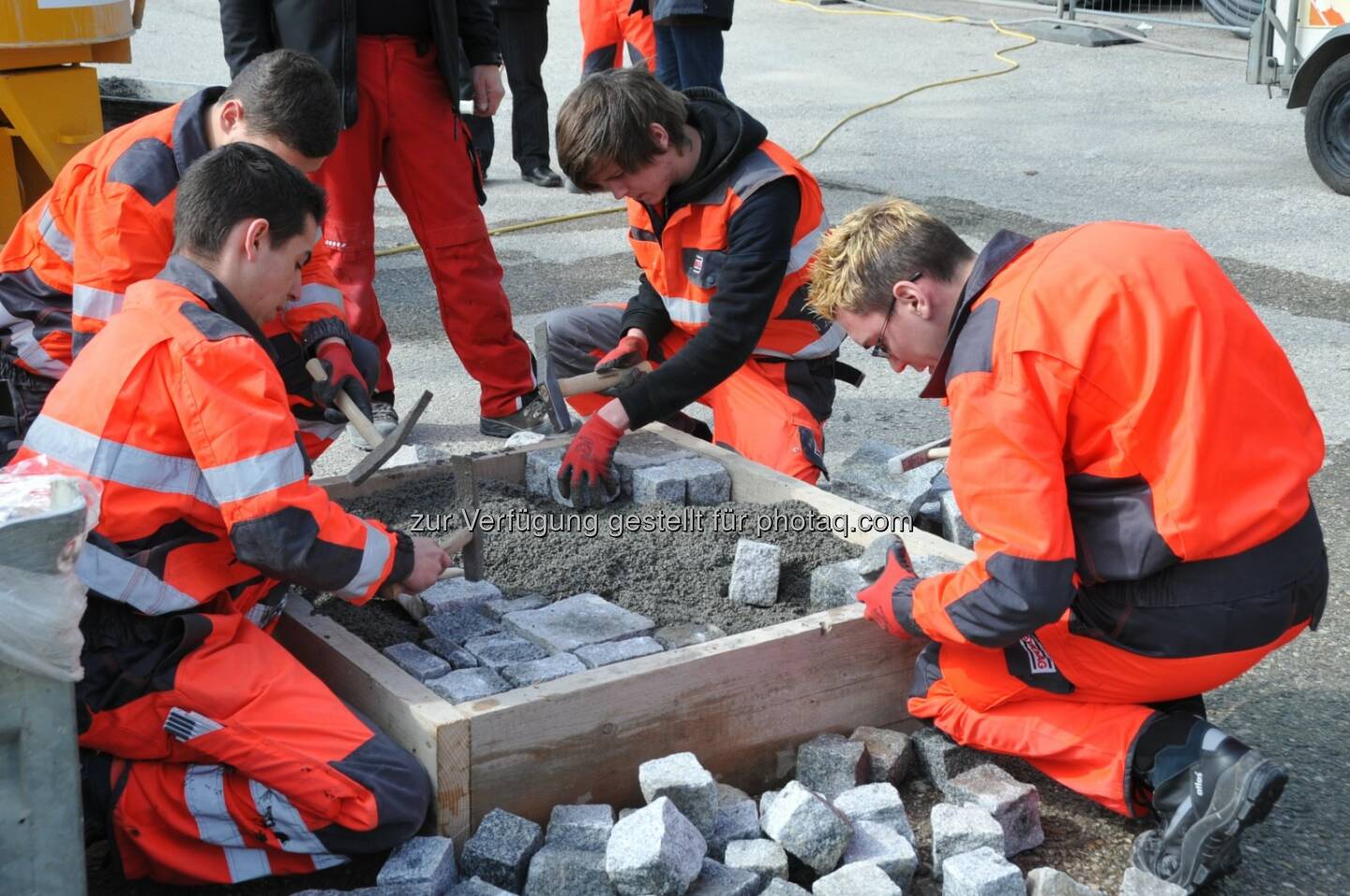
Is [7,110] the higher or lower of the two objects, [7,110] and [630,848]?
the higher

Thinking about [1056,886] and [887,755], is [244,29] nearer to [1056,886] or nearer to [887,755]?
[887,755]

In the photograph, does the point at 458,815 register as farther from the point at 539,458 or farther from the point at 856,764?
the point at 539,458

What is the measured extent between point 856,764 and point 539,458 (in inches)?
62.4

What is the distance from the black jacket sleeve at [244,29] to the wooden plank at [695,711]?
2891mm

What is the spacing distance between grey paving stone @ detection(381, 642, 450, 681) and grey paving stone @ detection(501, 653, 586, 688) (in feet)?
0.45

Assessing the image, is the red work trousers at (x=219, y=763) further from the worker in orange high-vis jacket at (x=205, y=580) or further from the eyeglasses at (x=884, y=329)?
the eyeglasses at (x=884, y=329)

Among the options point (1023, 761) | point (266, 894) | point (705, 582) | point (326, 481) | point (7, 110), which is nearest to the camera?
point (266, 894)

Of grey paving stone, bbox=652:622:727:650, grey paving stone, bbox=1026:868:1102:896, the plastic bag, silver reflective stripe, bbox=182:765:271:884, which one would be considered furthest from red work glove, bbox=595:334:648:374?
the plastic bag

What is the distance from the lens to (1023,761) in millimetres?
3232

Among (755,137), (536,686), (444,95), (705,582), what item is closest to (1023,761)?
(705,582)

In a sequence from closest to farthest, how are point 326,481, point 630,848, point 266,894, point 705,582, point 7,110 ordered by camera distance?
point 630,848, point 266,894, point 705,582, point 326,481, point 7,110

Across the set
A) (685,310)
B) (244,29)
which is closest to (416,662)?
(685,310)

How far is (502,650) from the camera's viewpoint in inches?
126

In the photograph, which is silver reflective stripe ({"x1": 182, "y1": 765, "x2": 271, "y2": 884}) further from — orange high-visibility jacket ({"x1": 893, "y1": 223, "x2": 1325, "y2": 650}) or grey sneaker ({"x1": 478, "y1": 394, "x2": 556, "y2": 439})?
grey sneaker ({"x1": 478, "y1": 394, "x2": 556, "y2": 439})
